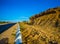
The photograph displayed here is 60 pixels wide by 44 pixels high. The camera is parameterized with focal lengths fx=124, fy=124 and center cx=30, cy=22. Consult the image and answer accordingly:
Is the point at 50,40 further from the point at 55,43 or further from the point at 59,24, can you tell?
the point at 59,24

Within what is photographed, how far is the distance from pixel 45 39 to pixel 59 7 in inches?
223

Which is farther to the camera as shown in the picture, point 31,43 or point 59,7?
point 59,7

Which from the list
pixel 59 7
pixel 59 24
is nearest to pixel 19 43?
pixel 59 24

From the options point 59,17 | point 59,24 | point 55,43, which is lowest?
point 55,43

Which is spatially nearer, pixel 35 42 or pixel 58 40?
pixel 58 40

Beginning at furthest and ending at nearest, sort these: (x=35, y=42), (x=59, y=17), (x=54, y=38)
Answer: (x=59, y=17)
(x=35, y=42)
(x=54, y=38)

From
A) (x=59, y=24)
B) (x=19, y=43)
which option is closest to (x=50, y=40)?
(x=19, y=43)

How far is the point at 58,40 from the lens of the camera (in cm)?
532

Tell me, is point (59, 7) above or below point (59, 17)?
above

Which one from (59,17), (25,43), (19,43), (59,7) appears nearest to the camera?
(19,43)

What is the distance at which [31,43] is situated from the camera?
239 inches

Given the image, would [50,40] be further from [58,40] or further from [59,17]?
[59,17]

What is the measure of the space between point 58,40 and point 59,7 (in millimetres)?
5783

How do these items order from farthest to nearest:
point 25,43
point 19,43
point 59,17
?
point 59,17, point 25,43, point 19,43
